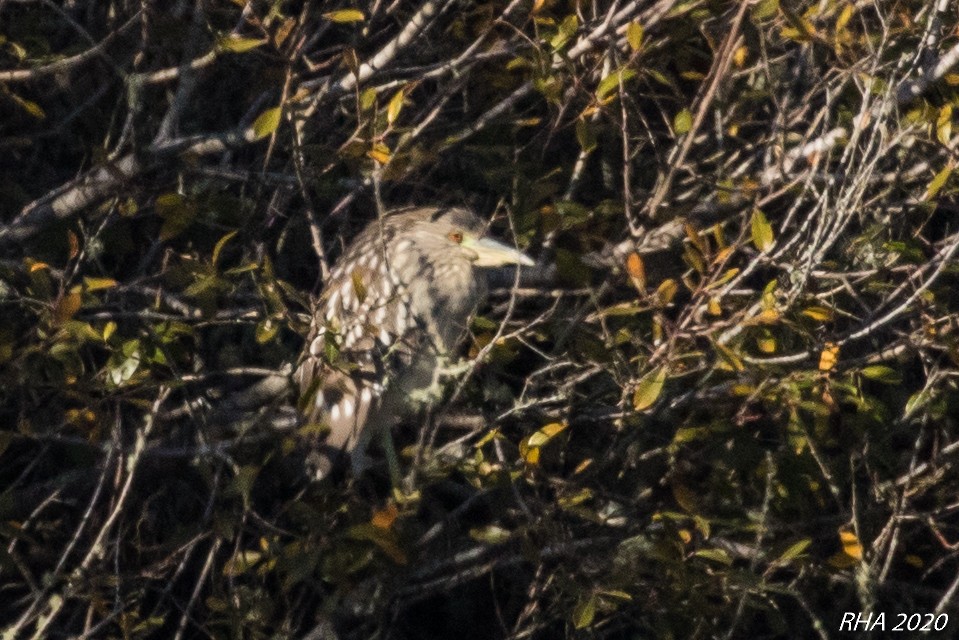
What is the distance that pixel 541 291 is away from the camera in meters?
3.43

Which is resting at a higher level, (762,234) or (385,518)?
(762,234)

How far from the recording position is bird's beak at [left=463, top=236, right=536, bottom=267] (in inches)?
138

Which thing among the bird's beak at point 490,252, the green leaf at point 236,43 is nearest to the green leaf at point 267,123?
the green leaf at point 236,43

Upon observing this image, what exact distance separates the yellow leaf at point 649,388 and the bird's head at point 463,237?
918mm

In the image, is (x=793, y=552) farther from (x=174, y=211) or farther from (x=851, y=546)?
(x=174, y=211)

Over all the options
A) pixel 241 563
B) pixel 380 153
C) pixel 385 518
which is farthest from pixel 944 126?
pixel 241 563

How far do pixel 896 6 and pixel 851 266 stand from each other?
55 cm

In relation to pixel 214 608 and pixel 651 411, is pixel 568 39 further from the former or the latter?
pixel 214 608

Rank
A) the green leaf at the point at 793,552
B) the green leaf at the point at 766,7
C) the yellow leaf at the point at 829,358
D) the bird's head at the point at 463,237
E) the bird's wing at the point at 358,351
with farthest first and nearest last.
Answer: the bird's head at the point at 463,237
the bird's wing at the point at 358,351
the green leaf at the point at 766,7
the green leaf at the point at 793,552
the yellow leaf at the point at 829,358

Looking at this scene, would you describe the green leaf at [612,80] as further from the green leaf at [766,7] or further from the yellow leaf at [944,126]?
the yellow leaf at [944,126]

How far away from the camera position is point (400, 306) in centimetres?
367

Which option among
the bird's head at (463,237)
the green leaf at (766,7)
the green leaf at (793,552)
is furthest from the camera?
the bird's head at (463,237)

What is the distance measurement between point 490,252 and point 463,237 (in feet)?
0.29

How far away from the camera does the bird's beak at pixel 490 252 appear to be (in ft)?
11.5
